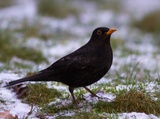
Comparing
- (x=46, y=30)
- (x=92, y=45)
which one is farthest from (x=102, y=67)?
(x=46, y=30)

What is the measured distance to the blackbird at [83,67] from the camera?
17.3ft

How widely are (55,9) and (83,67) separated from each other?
27.4 feet

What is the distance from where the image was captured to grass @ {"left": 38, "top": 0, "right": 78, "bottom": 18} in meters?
13.4

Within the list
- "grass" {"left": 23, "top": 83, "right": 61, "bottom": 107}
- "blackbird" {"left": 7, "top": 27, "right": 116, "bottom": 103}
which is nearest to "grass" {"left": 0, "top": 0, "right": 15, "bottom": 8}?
"grass" {"left": 23, "top": 83, "right": 61, "bottom": 107}

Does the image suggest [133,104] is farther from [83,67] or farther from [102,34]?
[102,34]

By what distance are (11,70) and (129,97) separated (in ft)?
8.40

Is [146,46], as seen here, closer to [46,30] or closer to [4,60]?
[46,30]

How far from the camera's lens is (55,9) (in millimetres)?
13492

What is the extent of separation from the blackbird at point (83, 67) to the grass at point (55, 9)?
7890mm

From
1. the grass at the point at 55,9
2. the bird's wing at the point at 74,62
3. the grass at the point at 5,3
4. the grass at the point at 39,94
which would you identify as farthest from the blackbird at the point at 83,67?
the grass at the point at 5,3

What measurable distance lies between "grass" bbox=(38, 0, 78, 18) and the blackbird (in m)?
7.89

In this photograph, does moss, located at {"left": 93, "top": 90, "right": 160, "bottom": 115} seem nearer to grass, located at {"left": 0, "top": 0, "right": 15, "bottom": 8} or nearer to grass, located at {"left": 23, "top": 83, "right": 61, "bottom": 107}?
grass, located at {"left": 23, "top": 83, "right": 61, "bottom": 107}

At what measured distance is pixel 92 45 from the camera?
217 inches

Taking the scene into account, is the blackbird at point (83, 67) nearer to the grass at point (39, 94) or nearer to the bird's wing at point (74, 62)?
the bird's wing at point (74, 62)
